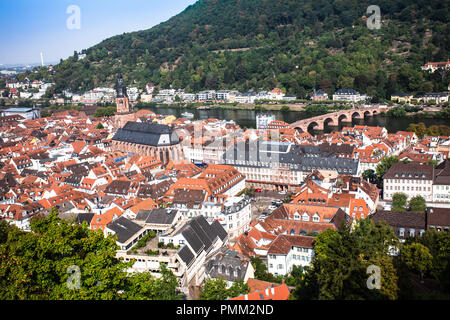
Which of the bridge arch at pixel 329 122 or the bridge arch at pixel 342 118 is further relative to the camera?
the bridge arch at pixel 342 118

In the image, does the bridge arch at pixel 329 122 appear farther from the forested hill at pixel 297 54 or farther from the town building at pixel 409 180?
the town building at pixel 409 180

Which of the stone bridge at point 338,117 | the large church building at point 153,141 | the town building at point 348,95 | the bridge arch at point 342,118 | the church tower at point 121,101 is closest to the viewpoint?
the large church building at point 153,141

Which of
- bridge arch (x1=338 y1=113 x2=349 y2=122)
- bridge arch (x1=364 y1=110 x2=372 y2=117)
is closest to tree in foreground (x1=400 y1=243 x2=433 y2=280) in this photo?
bridge arch (x1=338 y1=113 x2=349 y2=122)

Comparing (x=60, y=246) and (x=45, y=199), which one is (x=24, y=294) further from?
(x=45, y=199)

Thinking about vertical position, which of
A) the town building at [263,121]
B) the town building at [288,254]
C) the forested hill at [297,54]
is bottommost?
the town building at [288,254]

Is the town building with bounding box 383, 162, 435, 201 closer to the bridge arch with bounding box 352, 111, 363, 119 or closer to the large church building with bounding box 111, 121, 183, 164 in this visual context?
the large church building with bounding box 111, 121, 183, 164

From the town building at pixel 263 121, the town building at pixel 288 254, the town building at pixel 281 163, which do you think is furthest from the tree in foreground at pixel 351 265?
the town building at pixel 263 121

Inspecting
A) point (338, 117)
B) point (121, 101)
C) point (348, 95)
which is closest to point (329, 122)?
point (338, 117)
